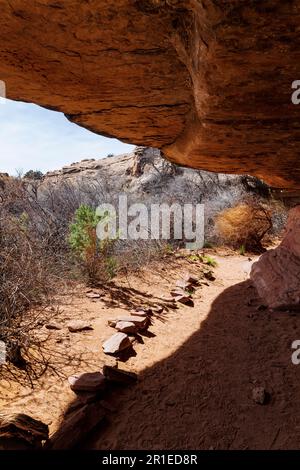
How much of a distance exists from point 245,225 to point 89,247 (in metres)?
5.21

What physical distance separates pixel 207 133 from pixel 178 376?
218 cm

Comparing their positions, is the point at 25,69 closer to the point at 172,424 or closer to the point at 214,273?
A: the point at 172,424

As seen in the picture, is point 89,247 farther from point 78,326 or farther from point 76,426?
point 76,426

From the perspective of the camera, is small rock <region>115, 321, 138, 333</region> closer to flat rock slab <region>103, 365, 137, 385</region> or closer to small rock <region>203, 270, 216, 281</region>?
flat rock slab <region>103, 365, 137, 385</region>

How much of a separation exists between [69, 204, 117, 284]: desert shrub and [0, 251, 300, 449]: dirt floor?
1.94ft

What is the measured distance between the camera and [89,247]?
532 centimetres

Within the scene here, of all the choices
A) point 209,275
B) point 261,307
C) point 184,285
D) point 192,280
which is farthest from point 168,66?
point 209,275

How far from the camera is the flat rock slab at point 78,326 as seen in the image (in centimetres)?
369

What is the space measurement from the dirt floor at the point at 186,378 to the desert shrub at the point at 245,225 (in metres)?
4.36

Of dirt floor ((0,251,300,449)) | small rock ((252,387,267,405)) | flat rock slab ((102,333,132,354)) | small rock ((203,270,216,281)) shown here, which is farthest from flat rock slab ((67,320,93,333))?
small rock ((203,270,216,281))

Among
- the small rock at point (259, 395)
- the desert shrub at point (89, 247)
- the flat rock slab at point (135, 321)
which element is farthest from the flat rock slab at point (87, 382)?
the desert shrub at point (89, 247)

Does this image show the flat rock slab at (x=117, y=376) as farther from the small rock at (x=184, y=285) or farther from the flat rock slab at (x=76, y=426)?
the small rock at (x=184, y=285)

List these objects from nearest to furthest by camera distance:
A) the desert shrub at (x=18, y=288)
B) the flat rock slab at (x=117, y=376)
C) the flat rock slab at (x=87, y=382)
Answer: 1. the flat rock slab at (x=87, y=382)
2. the flat rock slab at (x=117, y=376)
3. the desert shrub at (x=18, y=288)
